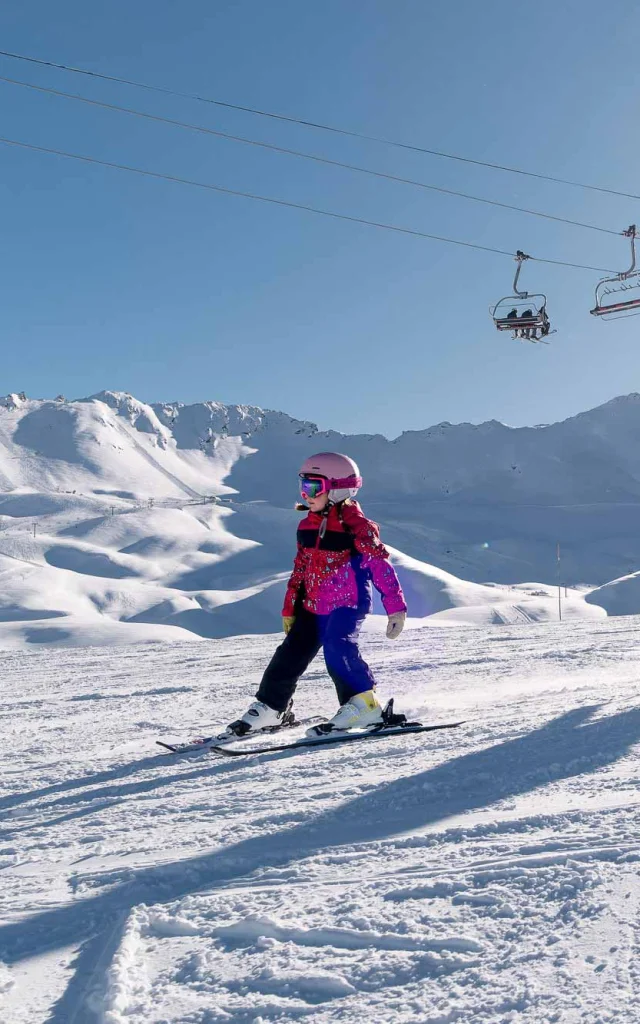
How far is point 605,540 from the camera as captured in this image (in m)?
108

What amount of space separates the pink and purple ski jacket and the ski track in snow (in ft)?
2.66

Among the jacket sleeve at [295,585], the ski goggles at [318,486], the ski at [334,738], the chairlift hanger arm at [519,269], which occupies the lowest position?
the ski at [334,738]

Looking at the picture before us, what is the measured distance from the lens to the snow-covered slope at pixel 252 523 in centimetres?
4444

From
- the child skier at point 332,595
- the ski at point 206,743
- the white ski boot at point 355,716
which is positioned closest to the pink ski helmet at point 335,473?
the child skier at point 332,595

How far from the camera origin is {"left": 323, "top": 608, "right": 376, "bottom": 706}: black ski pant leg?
3.95 meters

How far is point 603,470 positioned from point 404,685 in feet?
547

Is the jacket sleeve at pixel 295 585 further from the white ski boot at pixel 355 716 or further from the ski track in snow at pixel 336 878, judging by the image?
the ski track in snow at pixel 336 878

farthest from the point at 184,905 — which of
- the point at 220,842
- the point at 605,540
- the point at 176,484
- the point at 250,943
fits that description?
the point at 176,484

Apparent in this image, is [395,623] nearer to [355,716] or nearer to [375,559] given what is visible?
[375,559]

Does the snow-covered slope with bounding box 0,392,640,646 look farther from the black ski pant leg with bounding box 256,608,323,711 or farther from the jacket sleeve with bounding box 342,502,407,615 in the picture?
the jacket sleeve with bounding box 342,502,407,615

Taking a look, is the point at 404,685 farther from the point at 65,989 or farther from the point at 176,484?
the point at 176,484

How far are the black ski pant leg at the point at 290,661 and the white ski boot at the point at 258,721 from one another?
0.13 ft

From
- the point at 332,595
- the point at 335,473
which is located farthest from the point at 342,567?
the point at 335,473

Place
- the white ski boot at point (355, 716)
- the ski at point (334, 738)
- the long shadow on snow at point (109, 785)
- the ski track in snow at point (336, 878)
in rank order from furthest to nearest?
1. the white ski boot at point (355, 716)
2. the ski at point (334, 738)
3. the long shadow on snow at point (109, 785)
4. the ski track in snow at point (336, 878)
